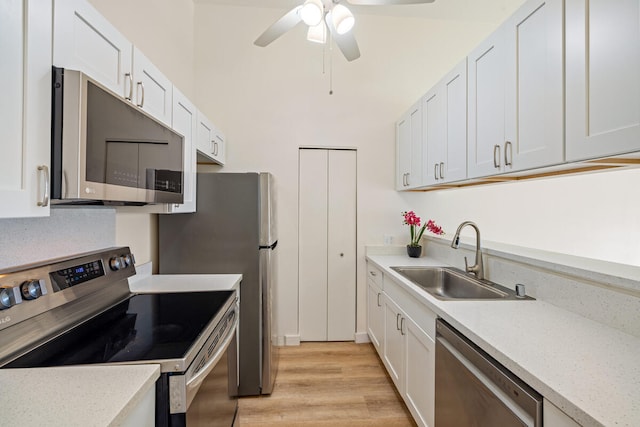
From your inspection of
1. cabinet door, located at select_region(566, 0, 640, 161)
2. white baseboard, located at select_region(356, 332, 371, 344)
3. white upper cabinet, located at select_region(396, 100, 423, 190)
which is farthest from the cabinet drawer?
cabinet door, located at select_region(566, 0, 640, 161)

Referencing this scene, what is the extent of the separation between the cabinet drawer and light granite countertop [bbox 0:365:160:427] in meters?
1.97

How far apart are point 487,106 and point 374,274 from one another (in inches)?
66.4

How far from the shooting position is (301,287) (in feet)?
10.2

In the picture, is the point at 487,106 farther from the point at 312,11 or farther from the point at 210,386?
the point at 210,386

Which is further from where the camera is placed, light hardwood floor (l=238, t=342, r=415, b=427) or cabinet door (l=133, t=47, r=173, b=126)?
light hardwood floor (l=238, t=342, r=415, b=427)

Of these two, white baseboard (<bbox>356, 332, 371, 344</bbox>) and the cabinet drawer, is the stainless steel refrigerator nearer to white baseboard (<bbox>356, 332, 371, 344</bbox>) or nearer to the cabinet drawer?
the cabinet drawer

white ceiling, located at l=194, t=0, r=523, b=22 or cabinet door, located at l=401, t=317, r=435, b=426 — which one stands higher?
white ceiling, located at l=194, t=0, r=523, b=22

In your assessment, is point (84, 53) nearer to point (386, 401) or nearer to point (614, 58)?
point (614, 58)

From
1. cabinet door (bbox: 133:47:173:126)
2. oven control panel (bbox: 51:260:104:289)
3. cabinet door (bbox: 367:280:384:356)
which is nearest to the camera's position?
oven control panel (bbox: 51:260:104:289)

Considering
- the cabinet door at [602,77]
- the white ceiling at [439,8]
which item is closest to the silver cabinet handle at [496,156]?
the cabinet door at [602,77]

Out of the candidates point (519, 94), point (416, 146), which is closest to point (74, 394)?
point (519, 94)

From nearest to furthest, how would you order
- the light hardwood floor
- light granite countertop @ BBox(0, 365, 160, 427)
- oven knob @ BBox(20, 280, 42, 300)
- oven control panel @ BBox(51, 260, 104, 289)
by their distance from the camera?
light granite countertop @ BBox(0, 365, 160, 427) → oven knob @ BBox(20, 280, 42, 300) → oven control panel @ BBox(51, 260, 104, 289) → the light hardwood floor

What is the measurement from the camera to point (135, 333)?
118cm

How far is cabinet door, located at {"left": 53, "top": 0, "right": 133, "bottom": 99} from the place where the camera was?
90cm
